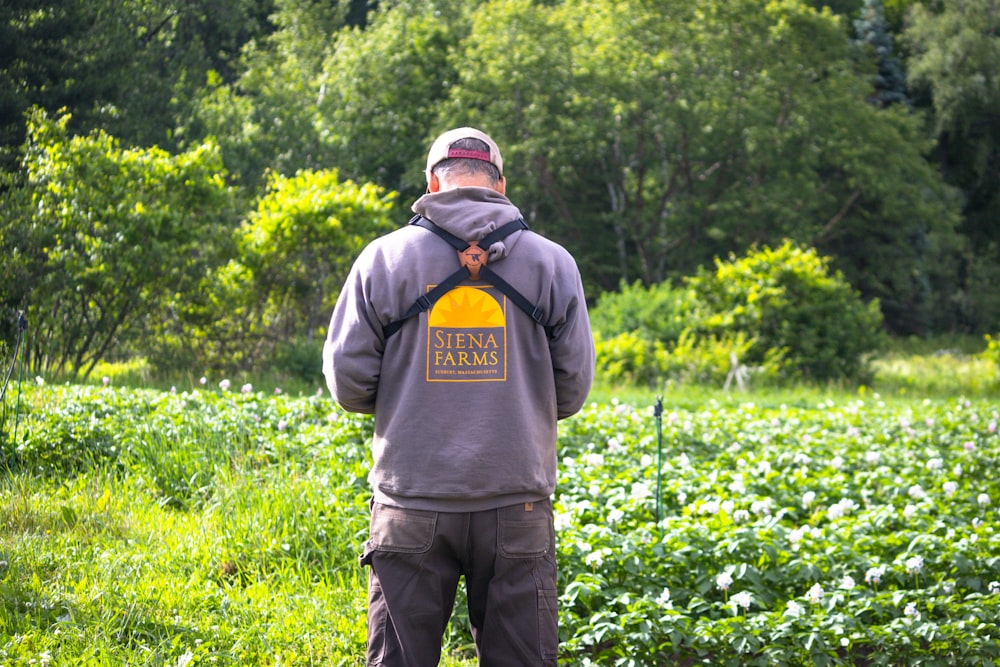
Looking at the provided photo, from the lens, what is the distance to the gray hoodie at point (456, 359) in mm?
2688

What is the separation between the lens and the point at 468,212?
A: 275cm

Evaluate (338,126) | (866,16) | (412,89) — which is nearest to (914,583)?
(338,126)

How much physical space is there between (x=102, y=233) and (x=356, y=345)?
8.91 meters

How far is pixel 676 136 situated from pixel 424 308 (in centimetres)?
2338

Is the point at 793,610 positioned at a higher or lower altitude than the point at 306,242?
lower

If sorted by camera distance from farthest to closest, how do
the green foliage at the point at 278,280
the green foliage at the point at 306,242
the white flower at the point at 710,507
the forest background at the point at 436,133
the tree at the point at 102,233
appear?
the green foliage at the point at 306,242 → the green foliage at the point at 278,280 → the forest background at the point at 436,133 → the tree at the point at 102,233 → the white flower at the point at 710,507

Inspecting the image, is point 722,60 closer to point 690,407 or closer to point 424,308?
point 690,407

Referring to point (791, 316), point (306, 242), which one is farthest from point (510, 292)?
point (791, 316)

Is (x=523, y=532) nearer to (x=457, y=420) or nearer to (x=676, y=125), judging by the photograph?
(x=457, y=420)

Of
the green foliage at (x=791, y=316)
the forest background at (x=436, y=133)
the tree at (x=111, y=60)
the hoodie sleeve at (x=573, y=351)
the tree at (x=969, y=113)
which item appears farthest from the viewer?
the tree at (x=969, y=113)

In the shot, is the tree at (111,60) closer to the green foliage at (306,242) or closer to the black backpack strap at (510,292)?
the green foliage at (306,242)

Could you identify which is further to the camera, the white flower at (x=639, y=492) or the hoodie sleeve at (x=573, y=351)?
the white flower at (x=639, y=492)

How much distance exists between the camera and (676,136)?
25.2m

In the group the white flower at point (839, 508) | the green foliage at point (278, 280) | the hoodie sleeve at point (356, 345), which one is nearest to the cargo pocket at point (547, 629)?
the hoodie sleeve at point (356, 345)
